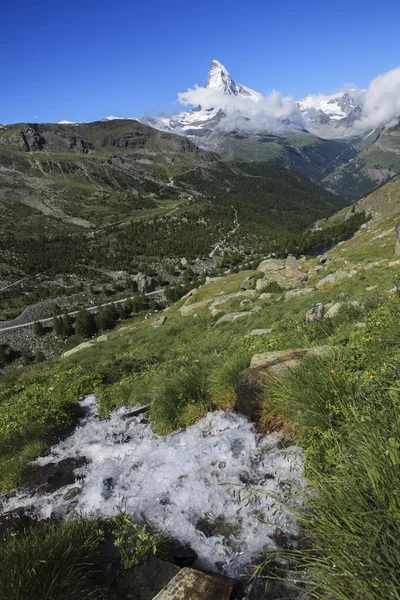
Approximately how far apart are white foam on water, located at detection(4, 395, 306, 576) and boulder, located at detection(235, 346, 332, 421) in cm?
32

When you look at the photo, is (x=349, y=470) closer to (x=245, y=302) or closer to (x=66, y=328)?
(x=245, y=302)

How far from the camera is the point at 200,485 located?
6027 millimetres

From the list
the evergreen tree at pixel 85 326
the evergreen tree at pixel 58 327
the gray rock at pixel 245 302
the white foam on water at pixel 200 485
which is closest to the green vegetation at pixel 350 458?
the white foam on water at pixel 200 485

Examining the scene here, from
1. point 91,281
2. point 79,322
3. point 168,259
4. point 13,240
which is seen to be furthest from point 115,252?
point 79,322

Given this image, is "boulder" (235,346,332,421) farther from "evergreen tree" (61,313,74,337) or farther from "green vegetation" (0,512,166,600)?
"evergreen tree" (61,313,74,337)

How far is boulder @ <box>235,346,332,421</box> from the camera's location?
281 inches

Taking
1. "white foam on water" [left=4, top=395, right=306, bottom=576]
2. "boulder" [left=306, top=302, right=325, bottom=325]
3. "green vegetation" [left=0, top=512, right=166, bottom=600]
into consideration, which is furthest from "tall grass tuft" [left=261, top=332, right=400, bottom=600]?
"boulder" [left=306, top=302, right=325, bottom=325]

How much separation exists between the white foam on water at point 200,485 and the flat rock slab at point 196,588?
0.43 meters

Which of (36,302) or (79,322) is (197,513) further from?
(36,302)

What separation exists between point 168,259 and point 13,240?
76022mm

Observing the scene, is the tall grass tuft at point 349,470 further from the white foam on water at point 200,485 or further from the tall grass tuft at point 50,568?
the tall grass tuft at point 50,568

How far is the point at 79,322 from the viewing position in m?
75.2

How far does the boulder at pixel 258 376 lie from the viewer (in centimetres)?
→ 713

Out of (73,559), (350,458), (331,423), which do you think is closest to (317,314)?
(331,423)
